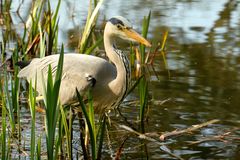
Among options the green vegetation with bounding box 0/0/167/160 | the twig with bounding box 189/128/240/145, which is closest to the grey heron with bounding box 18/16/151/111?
the green vegetation with bounding box 0/0/167/160

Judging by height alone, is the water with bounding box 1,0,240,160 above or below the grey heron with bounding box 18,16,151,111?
below

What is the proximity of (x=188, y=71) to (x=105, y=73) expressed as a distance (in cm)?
263

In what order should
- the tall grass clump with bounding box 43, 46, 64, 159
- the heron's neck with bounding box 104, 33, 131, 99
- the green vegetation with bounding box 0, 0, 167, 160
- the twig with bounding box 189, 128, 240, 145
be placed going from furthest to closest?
1. the twig with bounding box 189, 128, 240, 145
2. the heron's neck with bounding box 104, 33, 131, 99
3. the green vegetation with bounding box 0, 0, 167, 160
4. the tall grass clump with bounding box 43, 46, 64, 159

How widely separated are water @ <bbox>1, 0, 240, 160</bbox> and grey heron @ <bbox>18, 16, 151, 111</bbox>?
42 cm

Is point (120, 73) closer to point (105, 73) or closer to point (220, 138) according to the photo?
point (105, 73)

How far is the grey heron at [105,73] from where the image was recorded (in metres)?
5.38

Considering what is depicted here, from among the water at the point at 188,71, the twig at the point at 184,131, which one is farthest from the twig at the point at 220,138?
the twig at the point at 184,131

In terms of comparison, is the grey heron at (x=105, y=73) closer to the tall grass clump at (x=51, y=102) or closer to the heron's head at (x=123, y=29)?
the heron's head at (x=123, y=29)

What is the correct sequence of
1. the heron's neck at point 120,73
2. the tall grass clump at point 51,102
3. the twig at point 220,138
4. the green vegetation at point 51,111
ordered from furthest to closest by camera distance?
1. the twig at point 220,138
2. the heron's neck at point 120,73
3. the green vegetation at point 51,111
4. the tall grass clump at point 51,102

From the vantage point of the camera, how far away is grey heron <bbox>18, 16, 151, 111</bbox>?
5379 mm

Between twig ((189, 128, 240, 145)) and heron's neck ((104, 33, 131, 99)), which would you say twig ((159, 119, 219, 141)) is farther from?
heron's neck ((104, 33, 131, 99))

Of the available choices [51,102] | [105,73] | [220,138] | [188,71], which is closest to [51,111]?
[51,102]

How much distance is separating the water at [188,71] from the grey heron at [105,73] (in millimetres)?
423

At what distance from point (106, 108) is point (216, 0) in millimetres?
7499
